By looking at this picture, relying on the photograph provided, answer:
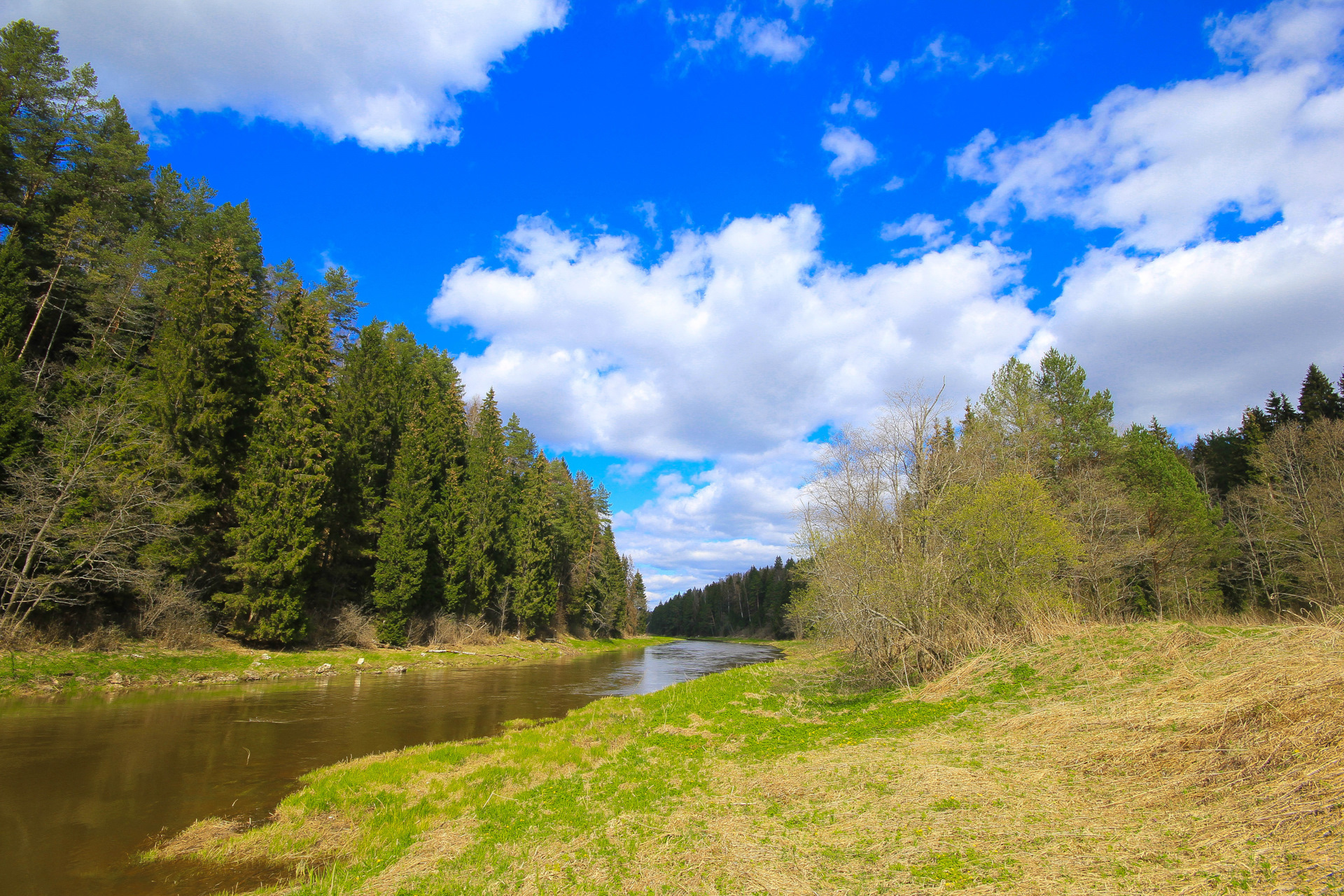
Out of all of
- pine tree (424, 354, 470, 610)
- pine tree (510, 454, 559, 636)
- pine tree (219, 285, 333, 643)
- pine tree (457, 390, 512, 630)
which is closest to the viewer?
pine tree (219, 285, 333, 643)

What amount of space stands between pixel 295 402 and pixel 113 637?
13053mm

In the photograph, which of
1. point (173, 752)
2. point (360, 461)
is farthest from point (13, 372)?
point (173, 752)

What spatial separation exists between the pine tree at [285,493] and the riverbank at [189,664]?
74.2 inches

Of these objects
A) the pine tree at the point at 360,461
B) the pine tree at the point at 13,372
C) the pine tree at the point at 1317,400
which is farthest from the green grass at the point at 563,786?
the pine tree at the point at 1317,400

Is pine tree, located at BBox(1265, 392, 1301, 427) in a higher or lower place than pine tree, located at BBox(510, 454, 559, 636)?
higher

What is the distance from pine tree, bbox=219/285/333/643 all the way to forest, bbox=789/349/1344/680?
976 inches

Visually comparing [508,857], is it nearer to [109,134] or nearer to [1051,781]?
[1051,781]

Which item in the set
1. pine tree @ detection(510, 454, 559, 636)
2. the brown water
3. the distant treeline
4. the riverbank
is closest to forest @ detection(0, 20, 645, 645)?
the riverbank

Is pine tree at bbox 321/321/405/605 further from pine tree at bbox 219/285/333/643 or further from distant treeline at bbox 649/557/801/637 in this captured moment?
distant treeline at bbox 649/557/801/637

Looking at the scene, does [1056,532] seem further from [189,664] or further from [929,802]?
[189,664]

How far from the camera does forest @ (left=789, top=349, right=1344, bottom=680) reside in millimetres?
17438

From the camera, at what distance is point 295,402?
2992cm

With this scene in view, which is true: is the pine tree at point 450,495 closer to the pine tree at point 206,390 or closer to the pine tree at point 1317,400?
the pine tree at point 206,390

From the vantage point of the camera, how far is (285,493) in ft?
91.4
